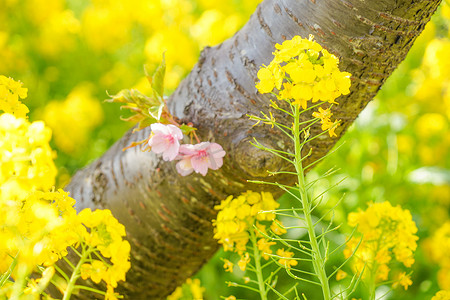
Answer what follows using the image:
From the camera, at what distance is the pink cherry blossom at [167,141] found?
643 mm

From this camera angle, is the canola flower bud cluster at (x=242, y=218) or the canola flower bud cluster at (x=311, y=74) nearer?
the canola flower bud cluster at (x=311, y=74)

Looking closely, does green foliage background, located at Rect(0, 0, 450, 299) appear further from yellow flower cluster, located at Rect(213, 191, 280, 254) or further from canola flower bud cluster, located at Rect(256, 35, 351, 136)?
canola flower bud cluster, located at Rect(256, 35, 351, 136)

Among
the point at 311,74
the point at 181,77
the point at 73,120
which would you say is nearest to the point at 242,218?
the point at 311,74

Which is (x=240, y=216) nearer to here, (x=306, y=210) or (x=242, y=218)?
(x=242, y=218)

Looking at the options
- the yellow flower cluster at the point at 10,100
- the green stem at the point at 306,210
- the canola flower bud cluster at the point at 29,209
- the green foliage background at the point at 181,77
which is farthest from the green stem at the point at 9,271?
the green foliage background at the point at 181,77

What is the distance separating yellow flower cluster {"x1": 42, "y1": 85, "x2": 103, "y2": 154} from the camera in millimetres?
1699

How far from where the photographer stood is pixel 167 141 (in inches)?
25.8

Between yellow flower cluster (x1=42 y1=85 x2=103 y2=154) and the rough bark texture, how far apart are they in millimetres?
821

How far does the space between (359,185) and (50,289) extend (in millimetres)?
920

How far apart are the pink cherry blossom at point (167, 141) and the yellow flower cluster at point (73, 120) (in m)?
1.13

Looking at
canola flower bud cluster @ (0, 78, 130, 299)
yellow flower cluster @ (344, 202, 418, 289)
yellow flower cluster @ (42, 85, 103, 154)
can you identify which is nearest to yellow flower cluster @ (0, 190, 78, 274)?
canola flower bud cluster @ (0, 78, 130, 299)

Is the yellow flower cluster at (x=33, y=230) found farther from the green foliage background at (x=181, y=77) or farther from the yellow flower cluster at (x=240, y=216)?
the green foliage background at (x=181, y=77)

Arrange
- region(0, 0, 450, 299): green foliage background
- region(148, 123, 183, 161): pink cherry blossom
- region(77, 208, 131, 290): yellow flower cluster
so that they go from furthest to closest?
1. region(0, 0, 450, 299): green foliage background
2. region(148, 123, 183, 161): pink cherry blossom
3. region(77, 208, 131, 290): yellow flower cluster

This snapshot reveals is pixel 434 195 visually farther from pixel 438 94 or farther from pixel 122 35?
pixel 122 35
